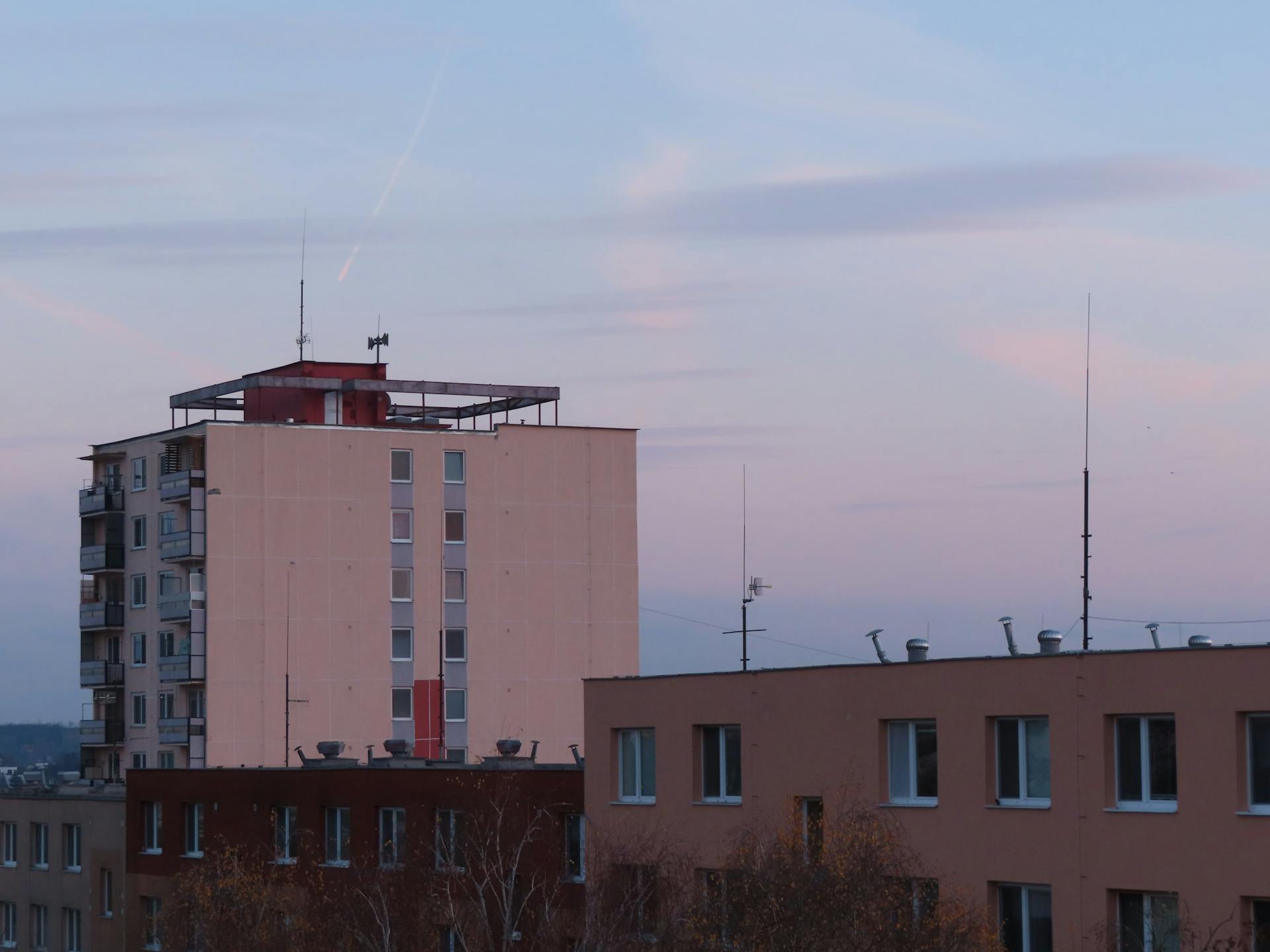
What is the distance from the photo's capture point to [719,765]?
159 feet

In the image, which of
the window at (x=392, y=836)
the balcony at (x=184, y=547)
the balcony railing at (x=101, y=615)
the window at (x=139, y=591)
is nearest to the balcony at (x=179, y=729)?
the window at (x=139, y=591)

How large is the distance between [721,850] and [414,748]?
5537cm

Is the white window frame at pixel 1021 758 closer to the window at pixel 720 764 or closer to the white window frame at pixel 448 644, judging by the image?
the window at pixel 720 764

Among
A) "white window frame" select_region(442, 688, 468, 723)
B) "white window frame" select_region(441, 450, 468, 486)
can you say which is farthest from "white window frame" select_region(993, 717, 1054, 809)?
"white window frame" select_region(441, 450, 468, 486)

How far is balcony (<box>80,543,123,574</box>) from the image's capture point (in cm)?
10800

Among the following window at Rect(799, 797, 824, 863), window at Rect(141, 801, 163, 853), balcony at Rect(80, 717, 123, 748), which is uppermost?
balcony at Rect(80, 717, 123, 748)

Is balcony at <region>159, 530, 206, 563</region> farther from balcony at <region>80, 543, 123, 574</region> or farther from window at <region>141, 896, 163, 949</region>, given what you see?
window at <region>141, 896, 163, 949</region>

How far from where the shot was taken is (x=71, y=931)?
278 feet

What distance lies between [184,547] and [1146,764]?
7073 cm

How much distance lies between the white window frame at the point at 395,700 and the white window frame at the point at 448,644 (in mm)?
2473

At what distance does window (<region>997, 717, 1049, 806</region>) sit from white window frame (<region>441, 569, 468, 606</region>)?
65.2m

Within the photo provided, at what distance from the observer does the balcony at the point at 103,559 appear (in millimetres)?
108000

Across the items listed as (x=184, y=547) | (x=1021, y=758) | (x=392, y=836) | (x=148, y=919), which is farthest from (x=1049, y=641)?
(x=184, y=547)

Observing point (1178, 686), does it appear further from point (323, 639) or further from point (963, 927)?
point (323, 639)
